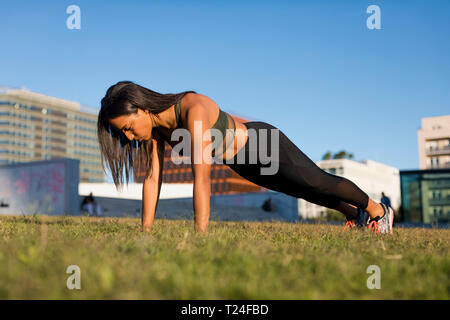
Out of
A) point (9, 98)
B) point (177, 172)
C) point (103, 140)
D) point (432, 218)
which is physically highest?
point (9, 98)

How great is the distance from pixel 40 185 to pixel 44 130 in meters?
119

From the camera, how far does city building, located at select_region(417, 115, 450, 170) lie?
8400 centimetres

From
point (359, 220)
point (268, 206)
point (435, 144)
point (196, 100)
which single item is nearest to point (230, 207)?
point (268, 206)

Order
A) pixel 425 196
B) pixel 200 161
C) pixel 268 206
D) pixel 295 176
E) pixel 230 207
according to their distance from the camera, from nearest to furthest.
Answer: pixel 200 161
pixel 295 176
pixel 425 196
pixel 230 207
pixel 268 206

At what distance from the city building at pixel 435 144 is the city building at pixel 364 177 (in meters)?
12.6

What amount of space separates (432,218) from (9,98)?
419 feet

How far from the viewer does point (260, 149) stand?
425 cm

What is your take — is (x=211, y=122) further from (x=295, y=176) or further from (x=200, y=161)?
(x=295, y=176)

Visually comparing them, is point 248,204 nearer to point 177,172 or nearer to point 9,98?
point 177,172

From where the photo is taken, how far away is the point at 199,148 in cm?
352

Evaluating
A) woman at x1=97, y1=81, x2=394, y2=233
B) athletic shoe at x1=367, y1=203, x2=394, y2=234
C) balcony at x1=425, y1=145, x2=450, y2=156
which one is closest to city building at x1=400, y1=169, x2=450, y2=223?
athletic shoe at x1=367, y1=203, x2=394, y2=234

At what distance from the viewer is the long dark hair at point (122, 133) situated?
12.2 feet

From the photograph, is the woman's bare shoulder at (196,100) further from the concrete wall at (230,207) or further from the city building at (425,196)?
the city building at (425,196)
